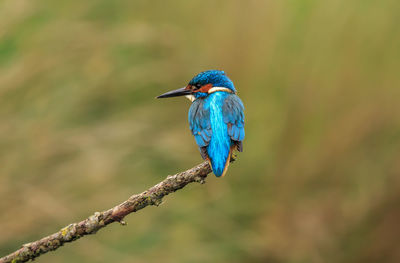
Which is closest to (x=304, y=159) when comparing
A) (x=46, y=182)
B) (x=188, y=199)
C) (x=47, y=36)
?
(x=188, y=199)

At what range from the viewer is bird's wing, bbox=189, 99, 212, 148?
5.78 ft

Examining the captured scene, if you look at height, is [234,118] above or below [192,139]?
below

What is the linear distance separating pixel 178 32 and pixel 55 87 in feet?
2.89

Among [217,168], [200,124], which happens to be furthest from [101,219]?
[200,124]

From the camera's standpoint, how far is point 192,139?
341 centimetres

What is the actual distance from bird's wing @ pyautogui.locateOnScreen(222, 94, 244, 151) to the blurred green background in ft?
4.09

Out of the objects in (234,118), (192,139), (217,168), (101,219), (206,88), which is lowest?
(101,219)

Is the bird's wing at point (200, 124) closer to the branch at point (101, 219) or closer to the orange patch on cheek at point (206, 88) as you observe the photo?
the orange patch on cheek at point (206, 88)

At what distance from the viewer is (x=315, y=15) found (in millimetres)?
3594

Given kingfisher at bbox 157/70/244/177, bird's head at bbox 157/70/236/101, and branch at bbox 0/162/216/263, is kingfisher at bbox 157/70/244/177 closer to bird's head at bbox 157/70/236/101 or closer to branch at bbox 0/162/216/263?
bird's head at bbox 157/70/236/101

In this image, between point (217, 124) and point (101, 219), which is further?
point (217, 124)

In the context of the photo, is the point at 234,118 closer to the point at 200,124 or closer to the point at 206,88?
the point at 200,124

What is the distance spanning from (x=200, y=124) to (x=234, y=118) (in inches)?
4.3

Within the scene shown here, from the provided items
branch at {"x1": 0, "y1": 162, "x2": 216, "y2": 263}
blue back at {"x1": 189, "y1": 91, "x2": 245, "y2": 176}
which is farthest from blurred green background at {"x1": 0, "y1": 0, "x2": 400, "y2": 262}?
branch at {"x1": 0, "y1": 162, "x2": 216, "y2": 263}
